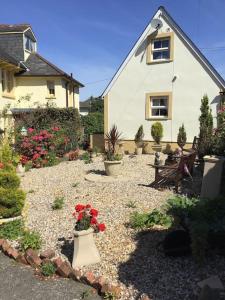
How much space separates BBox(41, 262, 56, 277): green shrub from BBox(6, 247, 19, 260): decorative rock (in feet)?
2.54

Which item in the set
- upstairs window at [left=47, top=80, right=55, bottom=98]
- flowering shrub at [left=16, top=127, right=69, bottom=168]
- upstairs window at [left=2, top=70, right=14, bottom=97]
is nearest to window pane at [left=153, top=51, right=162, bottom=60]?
flowering shrub at [left=16, top=127, right=69, bottom=168]

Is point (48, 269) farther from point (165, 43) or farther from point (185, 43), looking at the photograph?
point (165, 43)

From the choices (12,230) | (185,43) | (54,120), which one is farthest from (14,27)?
(12,230)

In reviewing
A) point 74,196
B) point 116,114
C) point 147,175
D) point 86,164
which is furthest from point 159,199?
point 116,114

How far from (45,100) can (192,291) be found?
69.5 feet

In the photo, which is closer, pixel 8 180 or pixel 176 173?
pixel 8 180

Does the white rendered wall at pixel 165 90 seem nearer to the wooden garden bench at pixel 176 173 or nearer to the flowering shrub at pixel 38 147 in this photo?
the flowering shrub at pixel 38 147

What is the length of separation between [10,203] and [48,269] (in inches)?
93.6

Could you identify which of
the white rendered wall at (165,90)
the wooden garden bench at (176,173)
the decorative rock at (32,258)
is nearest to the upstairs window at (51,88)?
the white rendered wall at (165,90)

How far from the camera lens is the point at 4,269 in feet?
17.1

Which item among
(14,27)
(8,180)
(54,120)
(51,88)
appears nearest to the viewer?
(8,180)

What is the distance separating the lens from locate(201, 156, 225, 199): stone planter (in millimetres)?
7336

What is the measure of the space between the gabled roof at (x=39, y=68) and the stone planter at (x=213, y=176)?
57.8ft

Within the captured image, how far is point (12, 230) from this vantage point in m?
6.38
